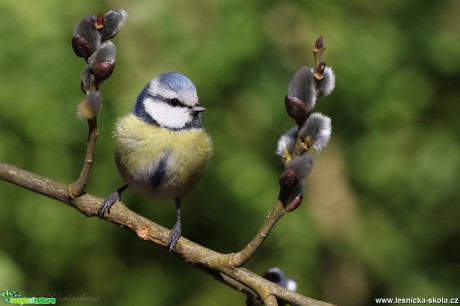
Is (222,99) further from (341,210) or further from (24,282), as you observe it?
(24,282)

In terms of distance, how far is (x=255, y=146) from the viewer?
2.62 m

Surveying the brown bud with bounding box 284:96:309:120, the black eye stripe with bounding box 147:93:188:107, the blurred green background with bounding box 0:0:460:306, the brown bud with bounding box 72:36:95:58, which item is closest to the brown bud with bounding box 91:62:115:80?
the brown bud with bounding box 72:36:95:58

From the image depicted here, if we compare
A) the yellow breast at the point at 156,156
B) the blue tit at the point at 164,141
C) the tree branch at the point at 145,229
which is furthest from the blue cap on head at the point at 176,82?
the tree branch at the point at 145,229

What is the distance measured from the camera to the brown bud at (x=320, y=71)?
0.98 m

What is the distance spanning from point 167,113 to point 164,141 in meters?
0.13

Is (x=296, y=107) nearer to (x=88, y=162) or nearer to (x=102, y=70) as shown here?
(x=102, y=70)

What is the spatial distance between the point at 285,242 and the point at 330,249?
0.33 m

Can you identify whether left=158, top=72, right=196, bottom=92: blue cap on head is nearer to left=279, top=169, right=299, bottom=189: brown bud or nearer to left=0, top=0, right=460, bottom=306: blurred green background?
left=0, top=0, right=460, bottom=306: blurred green background

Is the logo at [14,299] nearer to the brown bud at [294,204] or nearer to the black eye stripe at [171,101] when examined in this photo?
the black eye stripe at [171,101]

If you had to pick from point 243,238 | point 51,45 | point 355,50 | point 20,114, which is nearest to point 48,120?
point 20,114

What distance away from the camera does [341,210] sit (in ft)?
9.18

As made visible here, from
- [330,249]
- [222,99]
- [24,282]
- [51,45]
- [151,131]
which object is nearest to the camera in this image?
[151,131]

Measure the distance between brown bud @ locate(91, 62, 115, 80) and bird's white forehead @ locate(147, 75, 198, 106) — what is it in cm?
88

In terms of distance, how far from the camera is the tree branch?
4.16 feet
